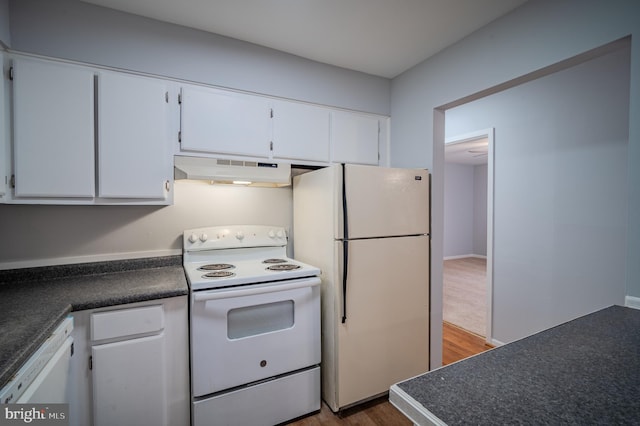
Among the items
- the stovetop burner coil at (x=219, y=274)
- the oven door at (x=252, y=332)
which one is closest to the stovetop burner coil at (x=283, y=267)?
the oven door at (x=252, y=332)

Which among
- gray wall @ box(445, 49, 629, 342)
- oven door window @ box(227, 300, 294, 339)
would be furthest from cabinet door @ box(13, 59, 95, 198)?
gray wall @ box(445, 49, 629, 342)

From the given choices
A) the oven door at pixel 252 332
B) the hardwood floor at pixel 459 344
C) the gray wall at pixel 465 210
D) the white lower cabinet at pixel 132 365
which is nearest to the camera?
the white lower cabinet at pixel 132 365

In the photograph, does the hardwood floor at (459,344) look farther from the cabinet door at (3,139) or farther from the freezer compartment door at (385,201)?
the cabinet door at (3,139)

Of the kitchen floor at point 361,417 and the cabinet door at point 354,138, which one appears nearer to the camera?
the kitchen floor at point 361,417

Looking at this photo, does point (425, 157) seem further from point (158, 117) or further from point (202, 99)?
point (158, 117)

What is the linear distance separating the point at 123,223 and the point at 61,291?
0.56 metres

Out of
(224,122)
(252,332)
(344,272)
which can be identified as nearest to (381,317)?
(344,272)

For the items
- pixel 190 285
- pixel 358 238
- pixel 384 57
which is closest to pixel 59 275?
pixel 190 285

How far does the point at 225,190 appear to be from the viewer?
7.41 feet

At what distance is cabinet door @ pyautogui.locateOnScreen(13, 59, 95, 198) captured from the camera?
150 cm

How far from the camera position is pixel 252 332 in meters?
1.75

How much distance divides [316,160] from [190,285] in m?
1.24

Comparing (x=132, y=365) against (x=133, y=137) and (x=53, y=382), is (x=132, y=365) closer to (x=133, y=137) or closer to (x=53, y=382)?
(x=53, y=382)

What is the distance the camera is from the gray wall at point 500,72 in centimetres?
125
